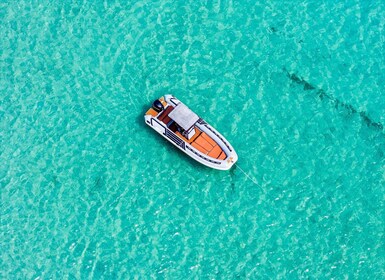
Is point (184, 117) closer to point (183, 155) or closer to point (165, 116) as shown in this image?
point (165, 116)

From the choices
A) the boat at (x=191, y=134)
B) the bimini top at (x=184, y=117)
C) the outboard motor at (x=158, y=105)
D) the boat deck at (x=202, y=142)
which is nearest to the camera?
the bimini top at (x=184, y=117)

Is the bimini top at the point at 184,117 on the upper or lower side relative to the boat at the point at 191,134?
upper

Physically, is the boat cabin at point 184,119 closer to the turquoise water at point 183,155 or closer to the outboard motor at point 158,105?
the outboard motor at point 158,105

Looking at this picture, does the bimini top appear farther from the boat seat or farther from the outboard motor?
the outboard motor

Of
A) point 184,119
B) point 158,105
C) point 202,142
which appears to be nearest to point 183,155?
point 202,142

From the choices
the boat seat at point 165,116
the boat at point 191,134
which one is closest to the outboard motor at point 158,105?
the boat at point 191,134

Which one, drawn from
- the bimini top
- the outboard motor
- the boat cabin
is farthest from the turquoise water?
the bimini top
